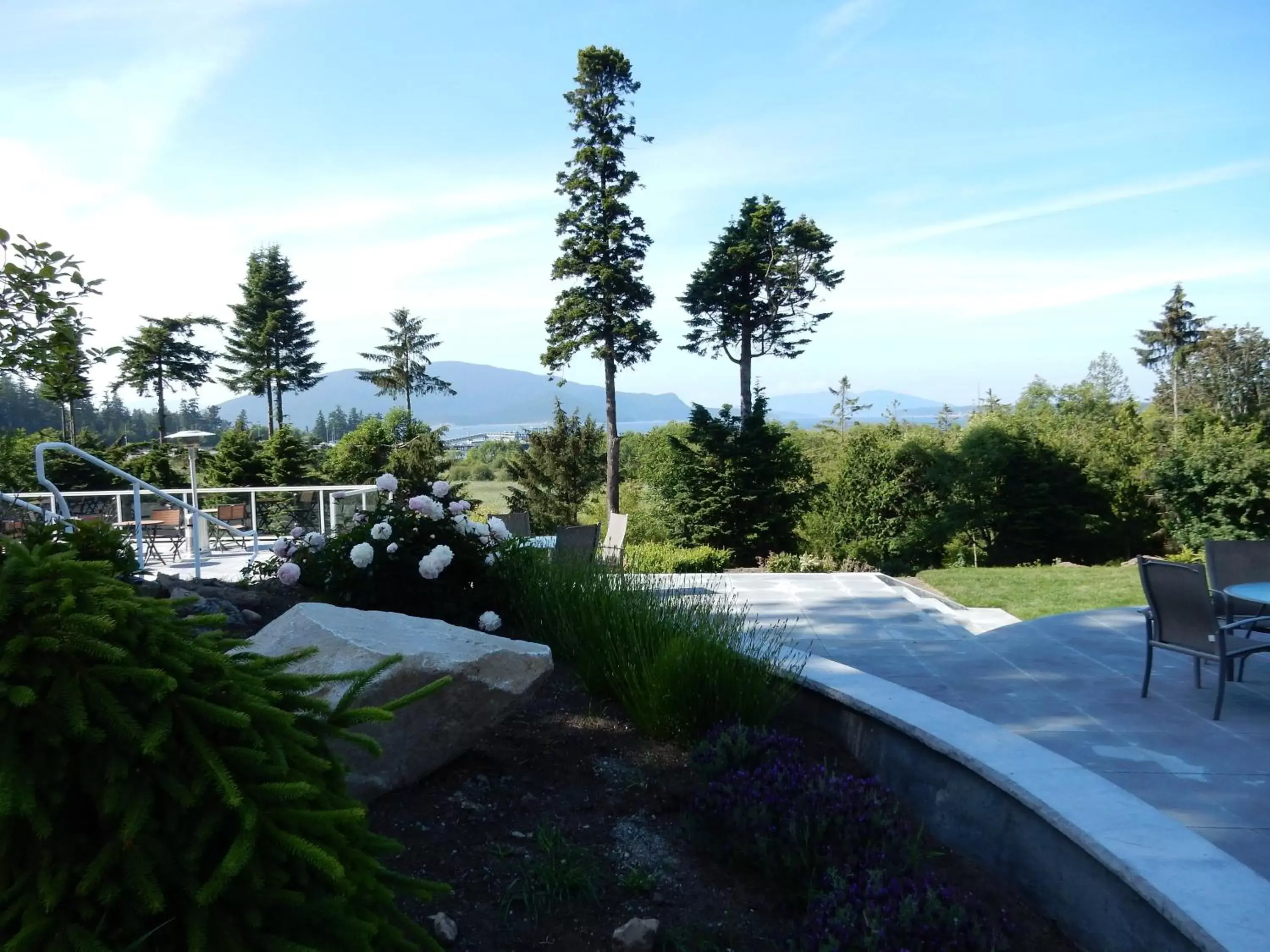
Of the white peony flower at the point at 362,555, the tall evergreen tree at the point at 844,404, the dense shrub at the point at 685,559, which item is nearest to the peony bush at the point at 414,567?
the white peony flower at the point at 362,555

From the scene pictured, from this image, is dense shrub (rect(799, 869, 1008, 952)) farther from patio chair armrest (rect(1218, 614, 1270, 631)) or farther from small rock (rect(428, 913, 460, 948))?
patio chair armrest (rect(1218, 614, 1270, 631))

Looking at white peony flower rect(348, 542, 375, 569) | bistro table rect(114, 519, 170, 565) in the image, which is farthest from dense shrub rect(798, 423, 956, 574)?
white peony flower rect(348, 542, 375, 569)

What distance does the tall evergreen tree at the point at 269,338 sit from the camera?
3144 centimetres

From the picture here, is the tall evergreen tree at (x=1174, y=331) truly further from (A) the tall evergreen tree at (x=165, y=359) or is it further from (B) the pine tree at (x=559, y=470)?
(A) the tall evergreen tree at (x=165, y=359)

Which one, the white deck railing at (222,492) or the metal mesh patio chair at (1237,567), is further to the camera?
the white deck railing at (222,492)

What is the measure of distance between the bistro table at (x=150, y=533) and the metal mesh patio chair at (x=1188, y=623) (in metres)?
9.34

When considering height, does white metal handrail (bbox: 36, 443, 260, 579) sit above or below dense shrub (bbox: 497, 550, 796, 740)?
above

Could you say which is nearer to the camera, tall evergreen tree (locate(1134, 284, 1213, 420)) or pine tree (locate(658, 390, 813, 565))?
pine tree (locate(658, 390, 813, 565))

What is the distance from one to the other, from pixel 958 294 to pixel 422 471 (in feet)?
46.6

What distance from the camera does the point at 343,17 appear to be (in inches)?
196

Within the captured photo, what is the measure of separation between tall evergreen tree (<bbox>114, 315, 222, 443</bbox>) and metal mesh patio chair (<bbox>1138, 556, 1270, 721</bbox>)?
99.8 feet

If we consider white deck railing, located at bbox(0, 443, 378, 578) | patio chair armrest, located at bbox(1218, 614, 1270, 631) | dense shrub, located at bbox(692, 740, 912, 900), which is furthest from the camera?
white deck railing, located at bbox(0, 443, 378, 578)

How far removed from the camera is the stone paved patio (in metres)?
2.95

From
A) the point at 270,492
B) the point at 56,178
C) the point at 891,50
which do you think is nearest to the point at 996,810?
the point at 56,178
